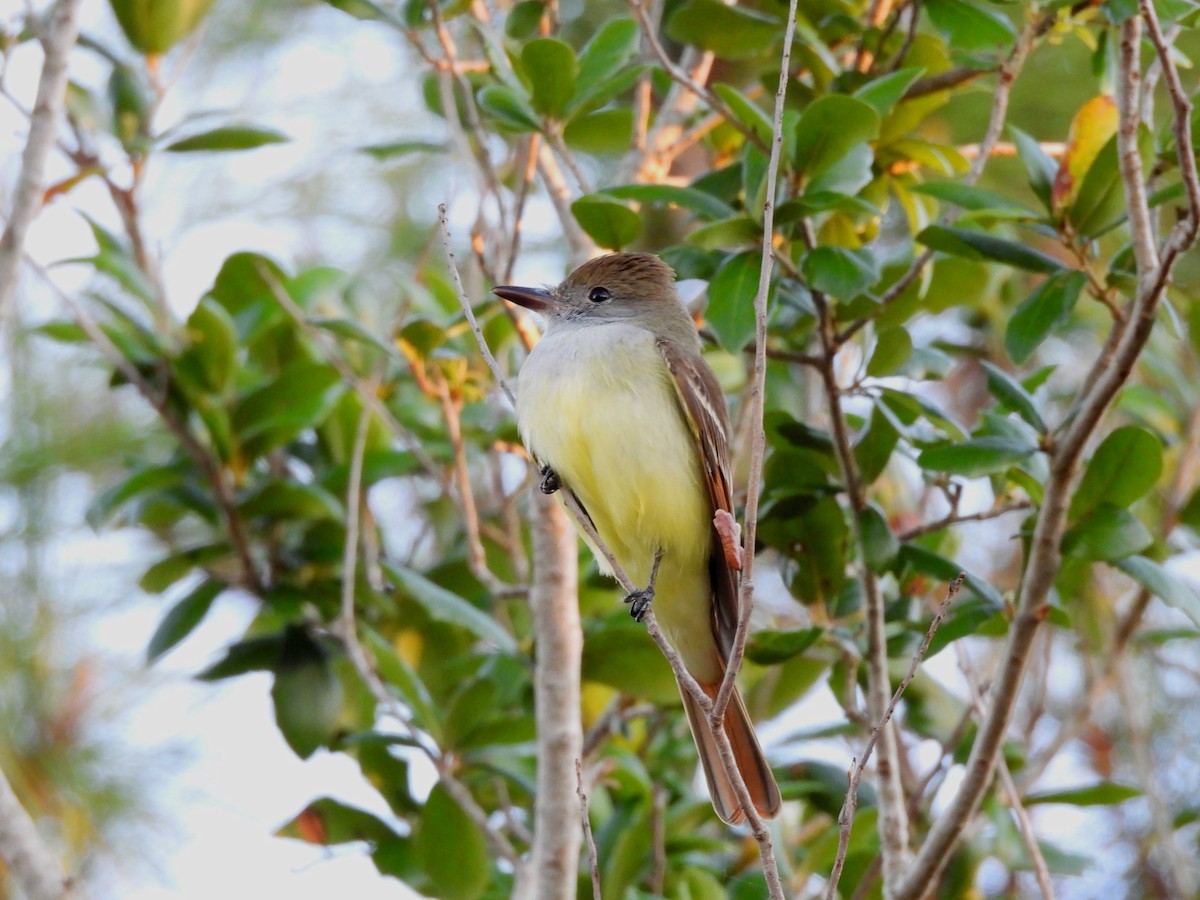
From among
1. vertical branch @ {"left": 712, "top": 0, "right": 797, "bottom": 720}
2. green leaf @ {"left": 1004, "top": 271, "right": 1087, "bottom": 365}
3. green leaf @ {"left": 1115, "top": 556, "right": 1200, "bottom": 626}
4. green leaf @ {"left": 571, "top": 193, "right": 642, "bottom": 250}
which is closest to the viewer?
vertical branch @ {"left": 712, "top": 0, "right": 797, "bottom": 720}

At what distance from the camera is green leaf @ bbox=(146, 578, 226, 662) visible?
169 inches

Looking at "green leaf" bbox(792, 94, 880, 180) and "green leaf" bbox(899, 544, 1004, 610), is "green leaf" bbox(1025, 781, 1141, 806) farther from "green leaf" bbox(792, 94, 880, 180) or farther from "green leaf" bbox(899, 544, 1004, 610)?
"green leaf" bbox(792, 94, 880, 180)

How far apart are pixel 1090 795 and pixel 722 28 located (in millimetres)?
2232

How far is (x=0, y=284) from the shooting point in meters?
2.86

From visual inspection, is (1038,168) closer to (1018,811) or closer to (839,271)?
(839,271)

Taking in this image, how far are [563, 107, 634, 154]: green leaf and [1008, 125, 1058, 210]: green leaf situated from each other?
114 cm

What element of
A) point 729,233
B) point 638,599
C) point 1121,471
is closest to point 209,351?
point 638,599

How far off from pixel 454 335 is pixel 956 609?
1.60 metres

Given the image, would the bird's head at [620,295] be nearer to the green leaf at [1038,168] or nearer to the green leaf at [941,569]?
the green leaf at [941,569]

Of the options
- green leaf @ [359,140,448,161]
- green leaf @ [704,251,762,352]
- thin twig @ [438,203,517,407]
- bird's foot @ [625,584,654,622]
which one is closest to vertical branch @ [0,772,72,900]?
thin twig @ [438,203,517,407]

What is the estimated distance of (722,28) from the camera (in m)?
4.03

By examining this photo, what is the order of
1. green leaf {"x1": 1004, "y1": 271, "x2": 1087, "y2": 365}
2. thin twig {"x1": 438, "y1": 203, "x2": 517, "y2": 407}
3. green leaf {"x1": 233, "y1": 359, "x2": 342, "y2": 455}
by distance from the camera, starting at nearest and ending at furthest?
thin twig {"x1": 438, "y1": 203, "x2": 517, "y2": 407} → green leaf {"x1": 1004, "y1": 271, "x2": 1087, "y2": 365} → green leaf {"x1": 233, "y1": 359, "x2": 342, "y2": 455}

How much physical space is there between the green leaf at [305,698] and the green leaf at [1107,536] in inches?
81.2

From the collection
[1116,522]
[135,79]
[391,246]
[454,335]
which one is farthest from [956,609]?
[391,246]
